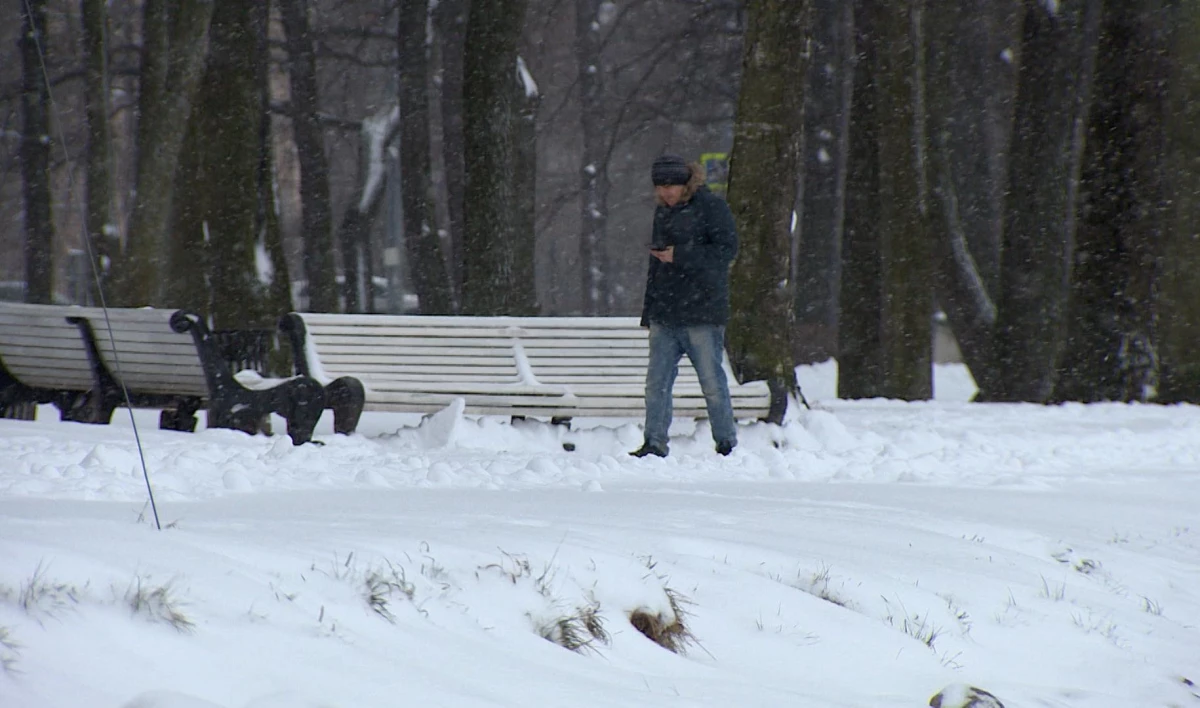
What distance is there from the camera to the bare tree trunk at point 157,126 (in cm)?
1488

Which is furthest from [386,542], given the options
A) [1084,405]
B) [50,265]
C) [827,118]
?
[50,265]

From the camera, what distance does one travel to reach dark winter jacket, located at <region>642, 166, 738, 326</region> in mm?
8164

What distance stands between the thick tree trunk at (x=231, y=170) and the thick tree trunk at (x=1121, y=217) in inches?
276

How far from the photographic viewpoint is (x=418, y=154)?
59.1 ft

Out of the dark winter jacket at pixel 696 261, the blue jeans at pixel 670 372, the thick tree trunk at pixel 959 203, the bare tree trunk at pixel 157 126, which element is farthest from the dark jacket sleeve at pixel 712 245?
the bare tree trunk at pixel 157 126

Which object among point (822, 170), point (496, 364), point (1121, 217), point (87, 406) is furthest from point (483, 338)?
point (822, 170)

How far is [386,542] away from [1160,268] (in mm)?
10723

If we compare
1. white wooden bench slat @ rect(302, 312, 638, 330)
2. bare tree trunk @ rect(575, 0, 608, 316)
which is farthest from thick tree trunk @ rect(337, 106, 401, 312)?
white wooden bench slat @ rect(302, 312, 638, 330)

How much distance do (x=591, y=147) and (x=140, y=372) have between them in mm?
17564

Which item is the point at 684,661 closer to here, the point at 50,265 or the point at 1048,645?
the point at 1048,645

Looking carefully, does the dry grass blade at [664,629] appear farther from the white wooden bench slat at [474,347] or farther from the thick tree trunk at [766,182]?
the thick tree trunk at [766,182]

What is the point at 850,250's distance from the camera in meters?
14.6

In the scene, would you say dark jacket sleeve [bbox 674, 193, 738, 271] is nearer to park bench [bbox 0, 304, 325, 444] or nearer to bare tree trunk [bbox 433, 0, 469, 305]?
park bench [bbox 0, 304, 325, 444]

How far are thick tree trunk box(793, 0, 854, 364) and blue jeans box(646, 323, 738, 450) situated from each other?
10060 millimetres
